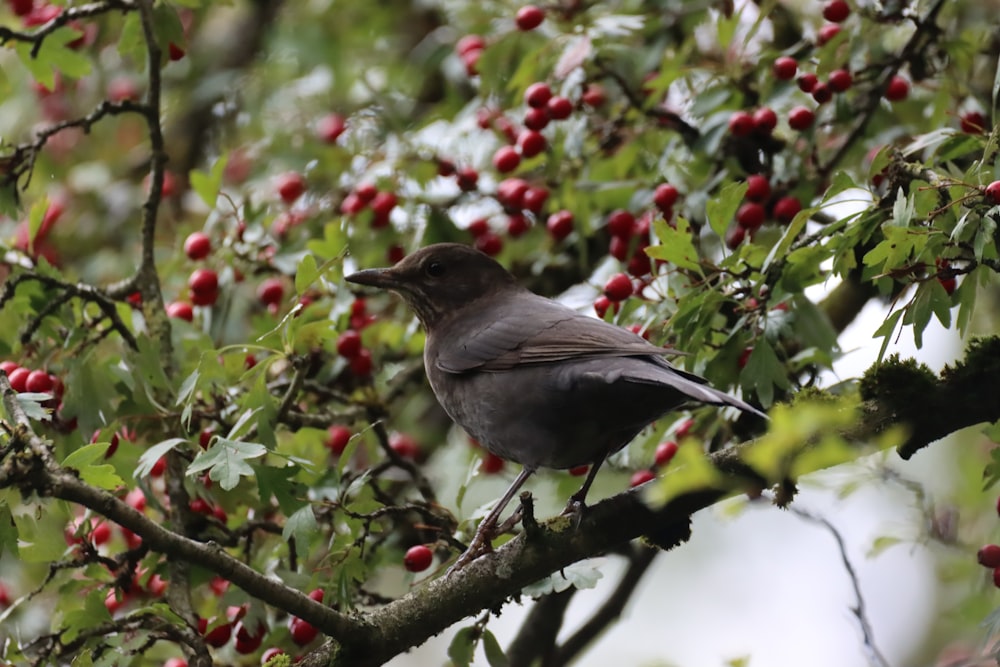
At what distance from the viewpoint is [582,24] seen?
205 inches

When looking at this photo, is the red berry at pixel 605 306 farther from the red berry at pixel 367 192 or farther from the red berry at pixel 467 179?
the red berry at pixel 367 192

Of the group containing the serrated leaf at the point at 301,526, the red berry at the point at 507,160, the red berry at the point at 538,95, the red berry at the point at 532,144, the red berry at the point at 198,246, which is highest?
the red berry at the point at 538,95

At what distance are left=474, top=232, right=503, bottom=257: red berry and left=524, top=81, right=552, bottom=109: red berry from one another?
0.84 m

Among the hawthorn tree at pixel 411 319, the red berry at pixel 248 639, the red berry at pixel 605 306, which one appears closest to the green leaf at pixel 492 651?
the hawthorn tree at pixel 411 319

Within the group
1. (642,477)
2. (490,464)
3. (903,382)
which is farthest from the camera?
(490,464)

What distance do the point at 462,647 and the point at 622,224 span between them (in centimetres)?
190

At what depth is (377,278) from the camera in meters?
4.79

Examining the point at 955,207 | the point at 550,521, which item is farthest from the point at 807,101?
the point at 550,521

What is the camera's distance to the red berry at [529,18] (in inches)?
207

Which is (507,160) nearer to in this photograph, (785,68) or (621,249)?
(621,249)

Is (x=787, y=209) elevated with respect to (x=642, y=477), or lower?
elevated

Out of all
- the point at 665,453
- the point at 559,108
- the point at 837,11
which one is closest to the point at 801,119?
the point at 837,11

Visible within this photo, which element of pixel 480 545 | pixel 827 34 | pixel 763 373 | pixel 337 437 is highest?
pixel 827 34

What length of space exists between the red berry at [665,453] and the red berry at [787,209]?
999mm
